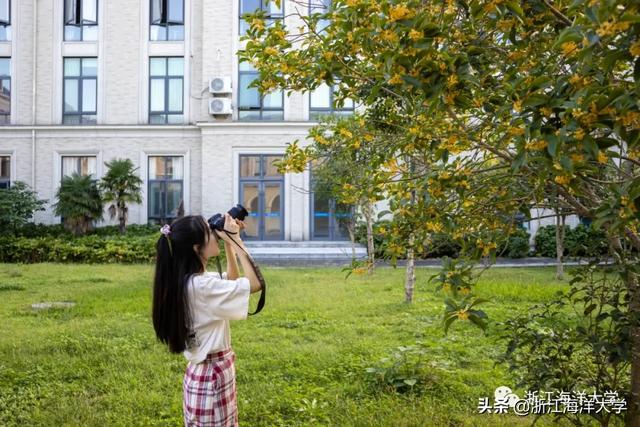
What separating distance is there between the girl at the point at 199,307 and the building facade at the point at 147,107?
16.3m

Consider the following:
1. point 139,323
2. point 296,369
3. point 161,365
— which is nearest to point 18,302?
point 139,323

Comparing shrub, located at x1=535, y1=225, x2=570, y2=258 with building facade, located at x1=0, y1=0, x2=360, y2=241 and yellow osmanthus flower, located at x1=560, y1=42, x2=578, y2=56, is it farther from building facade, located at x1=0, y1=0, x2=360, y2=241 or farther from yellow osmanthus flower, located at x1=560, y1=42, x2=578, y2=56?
yellow osmanthus flower, located at x1=560, y1=42, x2=578, y2=56

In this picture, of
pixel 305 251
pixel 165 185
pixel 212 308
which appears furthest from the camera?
pixel 165 185

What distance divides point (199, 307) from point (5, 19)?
70.4ft

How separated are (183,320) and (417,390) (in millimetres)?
2334

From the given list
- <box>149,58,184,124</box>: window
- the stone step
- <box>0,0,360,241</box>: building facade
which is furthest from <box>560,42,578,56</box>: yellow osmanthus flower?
<box>149,58,184,124</box>: window

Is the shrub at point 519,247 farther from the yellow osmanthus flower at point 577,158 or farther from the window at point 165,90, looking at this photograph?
the yellow osmanthus flower at point 577,158

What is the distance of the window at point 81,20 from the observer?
768 inches

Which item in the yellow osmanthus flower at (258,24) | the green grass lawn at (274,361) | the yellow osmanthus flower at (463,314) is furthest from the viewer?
the green grass lawn at (274,361)

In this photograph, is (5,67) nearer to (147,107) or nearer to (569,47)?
(147,107)

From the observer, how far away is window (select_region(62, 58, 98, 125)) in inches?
768

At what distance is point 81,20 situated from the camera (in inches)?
770

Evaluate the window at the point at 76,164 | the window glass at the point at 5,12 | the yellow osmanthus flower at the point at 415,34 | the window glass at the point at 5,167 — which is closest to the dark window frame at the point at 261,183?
the window at the point at 76,164

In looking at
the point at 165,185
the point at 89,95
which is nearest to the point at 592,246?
the point at 165,185
